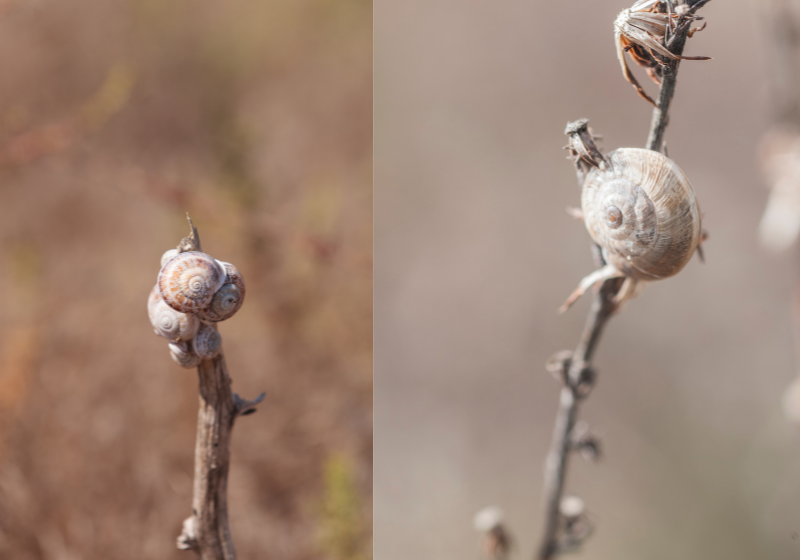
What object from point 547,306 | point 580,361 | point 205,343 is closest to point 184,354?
point 205,343

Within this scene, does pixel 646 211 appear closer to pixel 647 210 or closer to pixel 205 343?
pixel 647 210

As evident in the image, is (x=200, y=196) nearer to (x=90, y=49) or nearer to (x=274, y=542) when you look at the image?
(x=90, y=49)

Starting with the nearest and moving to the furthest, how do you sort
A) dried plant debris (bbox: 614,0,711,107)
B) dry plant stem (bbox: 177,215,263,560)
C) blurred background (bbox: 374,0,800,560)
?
dried plant debris (bbox: 614,0,711,107), dry plant stem (bbox: 177,215,263,560), blurred background (bbox: 374,0,800,560)

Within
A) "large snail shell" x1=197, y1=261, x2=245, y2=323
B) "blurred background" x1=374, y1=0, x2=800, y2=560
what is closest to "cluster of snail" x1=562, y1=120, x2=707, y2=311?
"large snail shell" x1=197, y1=261, x2=245, y2=323

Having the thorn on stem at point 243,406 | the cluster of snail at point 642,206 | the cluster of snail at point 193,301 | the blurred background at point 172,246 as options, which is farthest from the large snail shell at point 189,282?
the blurred background at point 172,246

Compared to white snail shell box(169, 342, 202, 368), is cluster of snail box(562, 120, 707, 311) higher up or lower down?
lower down

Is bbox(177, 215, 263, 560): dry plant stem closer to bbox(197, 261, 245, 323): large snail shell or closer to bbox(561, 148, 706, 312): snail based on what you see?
bbox(197, 261, 245, 323): large snail shell

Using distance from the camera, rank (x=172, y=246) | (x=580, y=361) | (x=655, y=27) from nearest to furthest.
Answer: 1. (x=655, y=27)
2. (x=580, y=361)
3. (x=172, y=246)

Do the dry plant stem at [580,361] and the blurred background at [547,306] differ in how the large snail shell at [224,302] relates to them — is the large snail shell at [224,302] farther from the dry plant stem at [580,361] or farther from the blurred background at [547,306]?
the blurred background at [547,306]

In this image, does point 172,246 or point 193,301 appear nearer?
point 193,301
